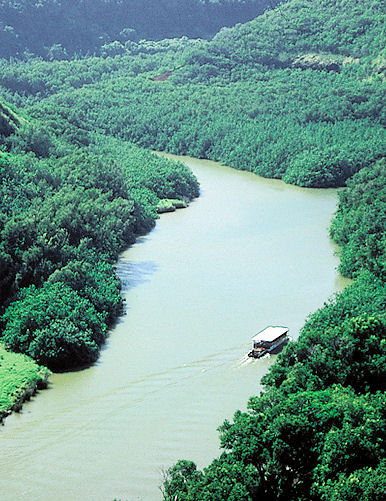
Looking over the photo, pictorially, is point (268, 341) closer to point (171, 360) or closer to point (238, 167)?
point (171, 360)

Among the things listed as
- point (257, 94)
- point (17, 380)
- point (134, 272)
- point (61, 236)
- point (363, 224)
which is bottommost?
point (17, 380)

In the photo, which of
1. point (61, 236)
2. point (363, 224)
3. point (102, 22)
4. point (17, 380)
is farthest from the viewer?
point (102, 22)

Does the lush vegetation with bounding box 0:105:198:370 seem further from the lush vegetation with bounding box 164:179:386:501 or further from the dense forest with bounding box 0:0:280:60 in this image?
the dense forest with bounding box 0:0:280:60

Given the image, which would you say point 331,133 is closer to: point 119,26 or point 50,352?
point 50,352

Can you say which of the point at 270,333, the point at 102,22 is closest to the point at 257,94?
the point at 102,22

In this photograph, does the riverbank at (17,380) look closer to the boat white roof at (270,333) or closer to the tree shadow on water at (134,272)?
the boat white roof at (270,333)

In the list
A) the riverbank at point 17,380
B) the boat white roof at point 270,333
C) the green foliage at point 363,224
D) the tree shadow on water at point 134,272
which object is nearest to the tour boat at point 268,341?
the boat white roof at point 270,333

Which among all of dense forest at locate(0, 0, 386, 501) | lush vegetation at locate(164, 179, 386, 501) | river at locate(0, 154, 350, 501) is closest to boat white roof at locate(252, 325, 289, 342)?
river at locate(0, 154, 350, 501)
